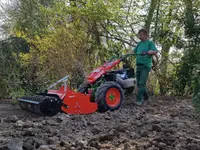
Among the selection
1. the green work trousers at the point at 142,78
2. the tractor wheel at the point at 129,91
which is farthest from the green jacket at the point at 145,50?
the tractor wheel at the point at 129,91

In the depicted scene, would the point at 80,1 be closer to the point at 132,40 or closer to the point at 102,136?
the point at 132,40

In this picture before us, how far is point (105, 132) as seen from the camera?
14.7 feet

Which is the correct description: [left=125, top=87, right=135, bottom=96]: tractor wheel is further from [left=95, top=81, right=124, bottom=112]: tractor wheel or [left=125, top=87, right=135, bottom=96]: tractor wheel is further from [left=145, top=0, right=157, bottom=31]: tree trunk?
[left=145, top=0, right=157, bottom=31]: tree trunk

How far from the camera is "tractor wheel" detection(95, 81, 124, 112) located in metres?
6.25

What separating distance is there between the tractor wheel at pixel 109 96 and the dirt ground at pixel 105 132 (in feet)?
0.81

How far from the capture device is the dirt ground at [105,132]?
3771 mm

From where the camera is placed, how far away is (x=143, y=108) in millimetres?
6816

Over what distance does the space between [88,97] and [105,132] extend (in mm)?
1742

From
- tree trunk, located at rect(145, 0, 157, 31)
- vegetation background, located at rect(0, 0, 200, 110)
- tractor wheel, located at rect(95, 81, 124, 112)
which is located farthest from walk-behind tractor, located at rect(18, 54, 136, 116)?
tree trunk, located at rect(145, 0, 157, 31)

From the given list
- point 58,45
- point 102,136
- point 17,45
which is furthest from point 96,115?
point 17,45

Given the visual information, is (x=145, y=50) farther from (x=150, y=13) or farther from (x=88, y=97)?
(x=150, y=13)

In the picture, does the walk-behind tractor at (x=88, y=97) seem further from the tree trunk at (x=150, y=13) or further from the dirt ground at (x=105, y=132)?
the tree trunk at (x=150, y=13)

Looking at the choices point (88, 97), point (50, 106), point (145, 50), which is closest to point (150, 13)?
point (145, 50)

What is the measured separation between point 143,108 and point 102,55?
3545mm
